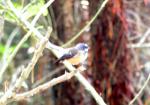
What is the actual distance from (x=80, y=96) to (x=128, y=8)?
42.9 inches

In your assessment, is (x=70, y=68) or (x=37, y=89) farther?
(x=70, y=68)

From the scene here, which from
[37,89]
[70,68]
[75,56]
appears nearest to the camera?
[37,89]

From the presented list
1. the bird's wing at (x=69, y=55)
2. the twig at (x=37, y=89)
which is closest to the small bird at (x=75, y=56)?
the bird's wing at (x=69, y=55)

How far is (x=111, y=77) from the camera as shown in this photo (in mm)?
4039

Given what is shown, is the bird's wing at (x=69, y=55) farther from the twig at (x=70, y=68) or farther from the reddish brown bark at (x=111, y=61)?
the reddish brown bark at (x=111, y=61)

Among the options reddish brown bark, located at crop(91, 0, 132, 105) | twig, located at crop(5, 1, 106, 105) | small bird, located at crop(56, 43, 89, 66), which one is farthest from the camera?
reddish brown bark, located at crop(91, 0, 132, 105)

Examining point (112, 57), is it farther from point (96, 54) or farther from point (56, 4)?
point (56, 4)

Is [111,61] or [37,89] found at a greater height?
[37,89]

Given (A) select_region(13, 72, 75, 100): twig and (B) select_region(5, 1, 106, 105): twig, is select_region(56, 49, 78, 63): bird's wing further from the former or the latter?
(A) select_region(13, 72, 75, 100): twig

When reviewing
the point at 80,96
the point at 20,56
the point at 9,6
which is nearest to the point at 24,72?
the point at 9,6

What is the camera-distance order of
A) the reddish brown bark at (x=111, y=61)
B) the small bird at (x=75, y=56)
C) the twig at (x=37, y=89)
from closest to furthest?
1. the twig at (x=37, y=89)
2. the small bird at (x=75, y=56)
3. the reddish brown bark at (x=111, y=61)

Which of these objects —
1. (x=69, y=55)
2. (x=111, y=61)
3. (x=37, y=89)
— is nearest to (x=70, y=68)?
(x=69, y=55)

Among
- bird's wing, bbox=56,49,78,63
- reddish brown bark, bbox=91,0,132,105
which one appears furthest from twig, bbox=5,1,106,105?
reddish brown bark, bbox=91,0,132,105

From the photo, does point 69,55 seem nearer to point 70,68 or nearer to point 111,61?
point 70,68
